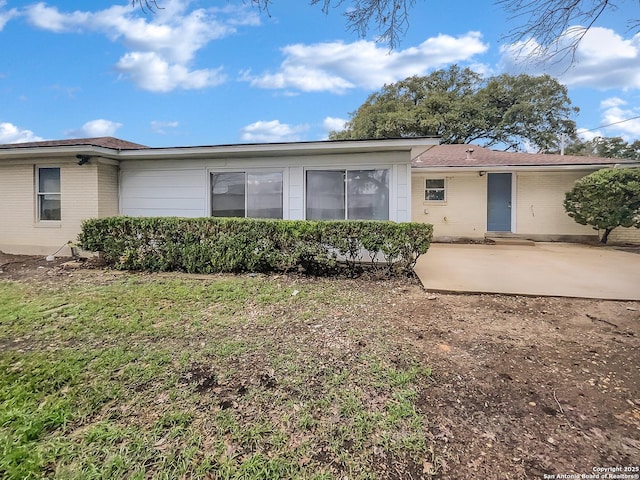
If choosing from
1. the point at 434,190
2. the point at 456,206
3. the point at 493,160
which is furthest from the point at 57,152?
the point at 493,160

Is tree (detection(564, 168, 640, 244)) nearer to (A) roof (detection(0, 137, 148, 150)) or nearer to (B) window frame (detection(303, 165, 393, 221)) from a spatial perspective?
(B) window frame (detection(303, 165, 393, 221))

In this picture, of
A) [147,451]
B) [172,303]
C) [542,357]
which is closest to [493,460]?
[542,357]

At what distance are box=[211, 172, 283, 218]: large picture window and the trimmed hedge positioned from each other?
1.47 meters

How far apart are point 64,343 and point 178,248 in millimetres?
3513

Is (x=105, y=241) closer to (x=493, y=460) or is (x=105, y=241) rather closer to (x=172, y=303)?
(x=172, y=303)

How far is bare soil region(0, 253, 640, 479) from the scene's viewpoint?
1880 millimetres

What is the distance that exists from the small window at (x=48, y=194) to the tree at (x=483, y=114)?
1730cm

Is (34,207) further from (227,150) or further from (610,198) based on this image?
(610,198)

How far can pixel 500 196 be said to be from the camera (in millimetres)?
11492

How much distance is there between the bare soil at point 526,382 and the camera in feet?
6.17

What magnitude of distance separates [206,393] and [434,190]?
35.6ft

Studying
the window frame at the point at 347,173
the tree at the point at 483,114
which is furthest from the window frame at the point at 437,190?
the tree at the point at 483,114

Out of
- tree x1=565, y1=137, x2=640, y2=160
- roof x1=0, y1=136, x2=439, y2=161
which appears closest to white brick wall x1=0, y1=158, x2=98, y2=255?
roof x1=0, y1=136, x2=439, y2=161

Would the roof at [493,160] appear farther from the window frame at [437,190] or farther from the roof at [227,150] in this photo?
the roof at [227,150]
